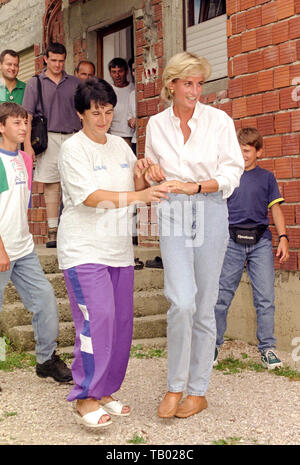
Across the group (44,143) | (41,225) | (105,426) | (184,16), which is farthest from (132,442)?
(41,225)

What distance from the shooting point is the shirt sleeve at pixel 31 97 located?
7285mm

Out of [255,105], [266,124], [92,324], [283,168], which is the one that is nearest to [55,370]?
[92,324]

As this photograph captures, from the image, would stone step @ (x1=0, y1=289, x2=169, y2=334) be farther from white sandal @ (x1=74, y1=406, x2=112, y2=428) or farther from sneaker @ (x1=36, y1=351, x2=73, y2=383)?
white sandal @ (x1=74, y1=406, x2=112, y2=428)

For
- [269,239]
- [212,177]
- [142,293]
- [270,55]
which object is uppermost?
[270,55]

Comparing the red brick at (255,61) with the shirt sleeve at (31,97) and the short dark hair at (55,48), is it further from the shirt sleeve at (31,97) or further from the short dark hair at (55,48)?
the shirt sleeve at (31,97)

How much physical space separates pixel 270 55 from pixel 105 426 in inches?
147

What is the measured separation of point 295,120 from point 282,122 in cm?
16

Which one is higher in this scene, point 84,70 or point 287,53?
point 84,70

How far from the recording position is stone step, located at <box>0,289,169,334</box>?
239 inches

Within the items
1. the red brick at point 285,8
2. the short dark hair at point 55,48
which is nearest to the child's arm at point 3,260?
the red brick at point 285,8

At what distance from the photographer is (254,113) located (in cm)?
617

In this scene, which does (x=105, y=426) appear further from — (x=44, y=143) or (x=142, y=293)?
(x=44, y=143)

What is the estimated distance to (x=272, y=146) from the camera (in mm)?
5977

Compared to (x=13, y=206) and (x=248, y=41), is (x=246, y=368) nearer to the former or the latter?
(x=13, y=206)
